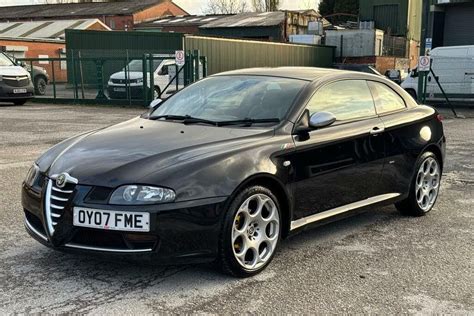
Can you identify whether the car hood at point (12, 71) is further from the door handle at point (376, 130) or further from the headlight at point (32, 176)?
the door handle at point (376, 130)

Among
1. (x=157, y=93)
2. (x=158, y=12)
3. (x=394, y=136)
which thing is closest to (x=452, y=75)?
(x=157, y=93)

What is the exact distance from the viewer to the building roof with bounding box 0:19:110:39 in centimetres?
4376

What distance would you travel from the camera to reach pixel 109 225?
3561mm

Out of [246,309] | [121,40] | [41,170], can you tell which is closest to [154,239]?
[246,309]

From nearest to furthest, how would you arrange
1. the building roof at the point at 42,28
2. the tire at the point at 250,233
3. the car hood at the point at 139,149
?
the car hood at the point at 139,149 → the tire at the point at 250,233 → the building roof at the point at 42,28

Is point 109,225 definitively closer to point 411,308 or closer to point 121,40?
point 411,308

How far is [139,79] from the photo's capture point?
19.5 meters

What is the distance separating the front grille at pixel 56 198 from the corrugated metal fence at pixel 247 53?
63.1 ft

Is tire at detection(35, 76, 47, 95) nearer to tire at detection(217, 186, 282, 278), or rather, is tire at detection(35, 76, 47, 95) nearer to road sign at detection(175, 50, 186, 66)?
road sign at detection(175, 50, 186, 66)

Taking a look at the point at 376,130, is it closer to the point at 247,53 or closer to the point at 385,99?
the point at 385,99

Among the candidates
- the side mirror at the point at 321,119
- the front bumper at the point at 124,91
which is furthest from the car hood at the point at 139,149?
the front bumper at the point at 124,91

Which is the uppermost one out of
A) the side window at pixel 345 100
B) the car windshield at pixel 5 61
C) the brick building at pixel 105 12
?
the brick building at pixel 105 12

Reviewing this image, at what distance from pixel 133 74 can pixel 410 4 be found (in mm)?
32120

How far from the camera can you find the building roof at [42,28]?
4376 cm
